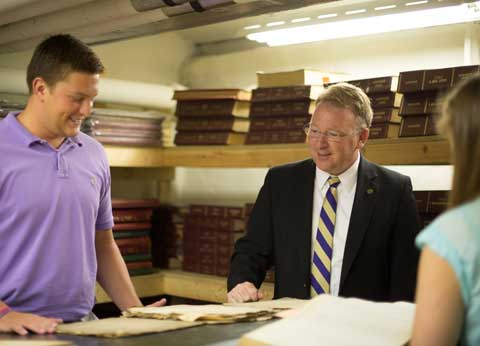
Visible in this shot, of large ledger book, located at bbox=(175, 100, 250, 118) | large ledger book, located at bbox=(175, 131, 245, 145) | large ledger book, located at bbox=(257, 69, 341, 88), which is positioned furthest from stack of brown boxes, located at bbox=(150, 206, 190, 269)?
large ledger book, located at bbox=(257, 69, 341, 88)

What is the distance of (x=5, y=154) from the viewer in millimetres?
2084

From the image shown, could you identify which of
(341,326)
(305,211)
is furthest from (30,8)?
(341,326)

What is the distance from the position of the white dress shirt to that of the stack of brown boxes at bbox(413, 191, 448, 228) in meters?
0.49

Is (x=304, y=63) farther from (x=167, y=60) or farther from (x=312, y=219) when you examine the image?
(x=312, y=219)

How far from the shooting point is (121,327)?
1.61 m

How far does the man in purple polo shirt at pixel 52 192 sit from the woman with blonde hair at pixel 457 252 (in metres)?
1.09

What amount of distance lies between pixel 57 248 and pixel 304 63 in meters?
2.10

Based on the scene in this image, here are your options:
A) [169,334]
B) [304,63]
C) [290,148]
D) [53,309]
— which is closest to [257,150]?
[290,148]

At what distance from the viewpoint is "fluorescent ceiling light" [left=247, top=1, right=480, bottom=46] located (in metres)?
2.77

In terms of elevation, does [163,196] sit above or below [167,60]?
below

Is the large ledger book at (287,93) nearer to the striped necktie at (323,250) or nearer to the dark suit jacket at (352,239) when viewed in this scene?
the dark suit jacket at (352,239)

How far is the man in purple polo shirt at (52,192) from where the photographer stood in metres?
2.07

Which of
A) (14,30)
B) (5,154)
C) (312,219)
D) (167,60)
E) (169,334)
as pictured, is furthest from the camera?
(167,60)

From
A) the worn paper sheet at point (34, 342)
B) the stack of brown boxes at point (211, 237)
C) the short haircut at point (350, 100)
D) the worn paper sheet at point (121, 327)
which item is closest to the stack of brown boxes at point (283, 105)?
the stack of brown boxes at point (211, 237)
